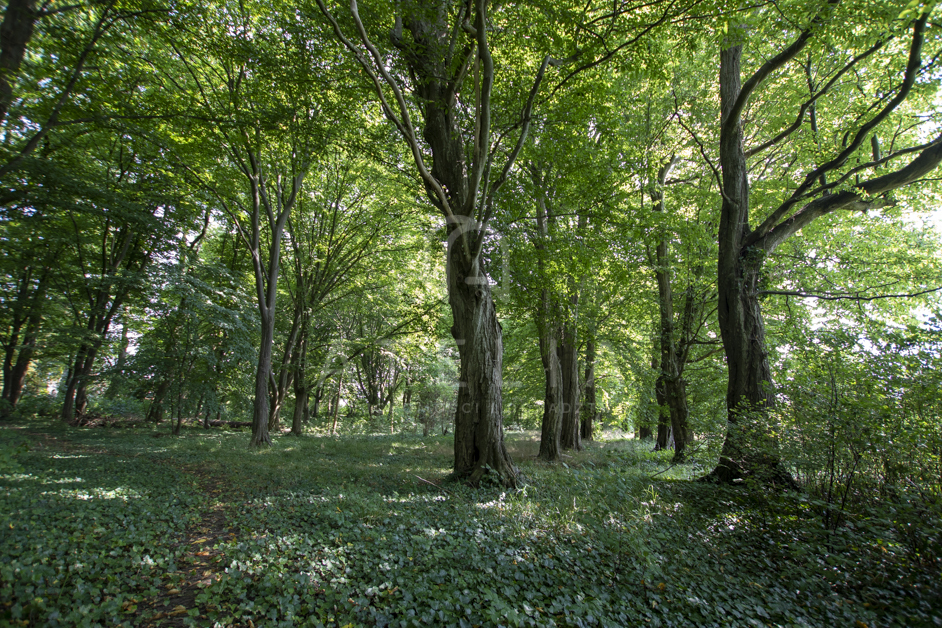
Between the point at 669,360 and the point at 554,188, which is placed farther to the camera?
the point at 669,360

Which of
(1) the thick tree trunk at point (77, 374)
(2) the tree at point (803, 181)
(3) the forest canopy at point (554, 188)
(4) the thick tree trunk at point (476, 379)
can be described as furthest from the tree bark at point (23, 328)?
(2) the tree at point (803, 181)

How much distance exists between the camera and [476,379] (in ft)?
23.5

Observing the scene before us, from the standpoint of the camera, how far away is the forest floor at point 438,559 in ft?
9.21

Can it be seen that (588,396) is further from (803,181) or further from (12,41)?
(12,41)

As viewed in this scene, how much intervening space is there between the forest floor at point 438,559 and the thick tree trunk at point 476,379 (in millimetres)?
967

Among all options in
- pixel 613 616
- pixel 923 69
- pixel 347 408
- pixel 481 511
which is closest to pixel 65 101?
pixel 481 511

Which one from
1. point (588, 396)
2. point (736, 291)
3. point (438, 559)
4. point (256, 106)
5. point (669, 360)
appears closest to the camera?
point (438, 559)

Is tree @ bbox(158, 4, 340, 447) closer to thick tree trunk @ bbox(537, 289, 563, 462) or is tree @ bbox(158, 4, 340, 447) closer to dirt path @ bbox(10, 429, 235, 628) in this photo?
dirt path @ bbox(10, 429, 235, 628)

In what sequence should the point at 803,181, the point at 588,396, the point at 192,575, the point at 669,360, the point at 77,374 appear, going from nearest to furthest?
the point at 192,575, the point at 803,181, the point at 669,360, the point at 77,374, the point at 588,396

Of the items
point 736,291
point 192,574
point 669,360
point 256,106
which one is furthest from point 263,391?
point 736,291

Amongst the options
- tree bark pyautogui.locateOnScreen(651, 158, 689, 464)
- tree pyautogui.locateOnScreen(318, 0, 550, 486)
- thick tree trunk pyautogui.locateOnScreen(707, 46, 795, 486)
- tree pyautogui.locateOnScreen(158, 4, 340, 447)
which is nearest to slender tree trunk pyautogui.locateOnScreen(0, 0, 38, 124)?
tree pyautogui.locateOnScreen(158, 4, 340, 447)

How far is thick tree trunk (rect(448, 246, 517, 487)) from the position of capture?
22.9 ft

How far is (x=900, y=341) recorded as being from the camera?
14.6ft

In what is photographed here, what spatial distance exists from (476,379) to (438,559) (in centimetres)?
373
